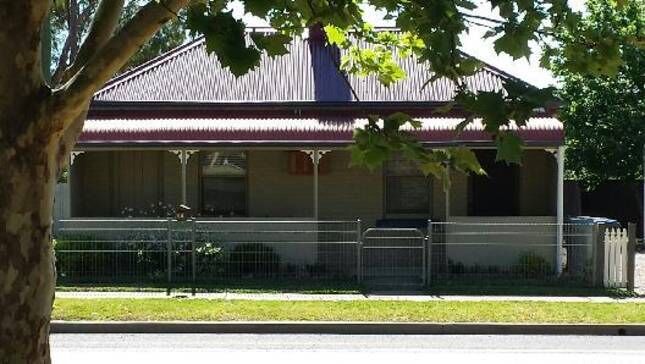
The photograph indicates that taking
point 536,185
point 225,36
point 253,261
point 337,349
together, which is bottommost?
point 337,349

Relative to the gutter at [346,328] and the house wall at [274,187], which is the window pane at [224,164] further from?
the gutter at [346,328]

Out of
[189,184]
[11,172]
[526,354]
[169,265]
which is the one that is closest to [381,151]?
[11,172]

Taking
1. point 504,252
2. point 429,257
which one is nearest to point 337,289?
point 429,257

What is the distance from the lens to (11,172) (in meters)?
2.39

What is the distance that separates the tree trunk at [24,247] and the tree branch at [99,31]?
20.9 inches

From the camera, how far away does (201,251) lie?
15062mm

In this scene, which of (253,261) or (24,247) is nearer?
(24,247)

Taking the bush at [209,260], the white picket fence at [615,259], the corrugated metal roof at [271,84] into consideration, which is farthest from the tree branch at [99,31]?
the corrugated metal roof at [271,84]

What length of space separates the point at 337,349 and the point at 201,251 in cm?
587

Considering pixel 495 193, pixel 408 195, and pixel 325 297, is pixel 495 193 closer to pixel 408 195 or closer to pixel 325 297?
pixel 408 195

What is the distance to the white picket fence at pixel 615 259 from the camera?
46.5 feet

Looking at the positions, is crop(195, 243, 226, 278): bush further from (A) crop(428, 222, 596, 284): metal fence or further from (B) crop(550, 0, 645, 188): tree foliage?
(B) crop(550, 0, 645, 188): tree foliage

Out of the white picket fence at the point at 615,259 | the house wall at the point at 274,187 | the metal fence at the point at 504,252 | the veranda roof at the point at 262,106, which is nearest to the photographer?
the white picket fence at the point at 615,259

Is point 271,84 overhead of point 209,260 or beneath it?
overhead
